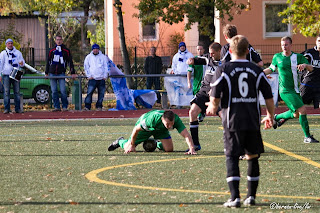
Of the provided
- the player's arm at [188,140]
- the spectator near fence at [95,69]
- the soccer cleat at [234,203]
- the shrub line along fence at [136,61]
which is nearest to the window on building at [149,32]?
the shrub line along fence at [136,61]

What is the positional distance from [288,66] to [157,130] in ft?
9.06

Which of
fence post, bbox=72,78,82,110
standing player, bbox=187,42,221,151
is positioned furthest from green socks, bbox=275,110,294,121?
fence post, bbox=72,78,82,110

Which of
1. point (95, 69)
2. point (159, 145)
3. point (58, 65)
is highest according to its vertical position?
point (58, 65)

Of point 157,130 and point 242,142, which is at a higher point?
point 242,142

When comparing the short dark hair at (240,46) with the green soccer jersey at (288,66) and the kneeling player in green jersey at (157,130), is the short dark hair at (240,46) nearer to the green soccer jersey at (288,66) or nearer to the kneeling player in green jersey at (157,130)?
the kneeling player in green jersey at (157,130)

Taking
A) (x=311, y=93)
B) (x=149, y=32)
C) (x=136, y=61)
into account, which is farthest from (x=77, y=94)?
(x=149, y=32)

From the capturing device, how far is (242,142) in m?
6.88

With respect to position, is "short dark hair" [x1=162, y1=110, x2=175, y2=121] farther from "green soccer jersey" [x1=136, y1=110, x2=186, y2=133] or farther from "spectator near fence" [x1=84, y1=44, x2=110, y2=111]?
"spectator near fence" [x1=84, y1=44, x2=110, y2=111]

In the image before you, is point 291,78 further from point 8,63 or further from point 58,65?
point 8,63

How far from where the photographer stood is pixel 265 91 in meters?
6.97

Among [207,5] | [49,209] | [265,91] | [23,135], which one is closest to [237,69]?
[265,91]

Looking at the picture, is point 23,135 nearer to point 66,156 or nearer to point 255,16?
point 66,156

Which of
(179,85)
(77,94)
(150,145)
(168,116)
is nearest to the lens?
(168,116)

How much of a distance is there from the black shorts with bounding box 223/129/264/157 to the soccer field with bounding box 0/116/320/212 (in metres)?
0.54
